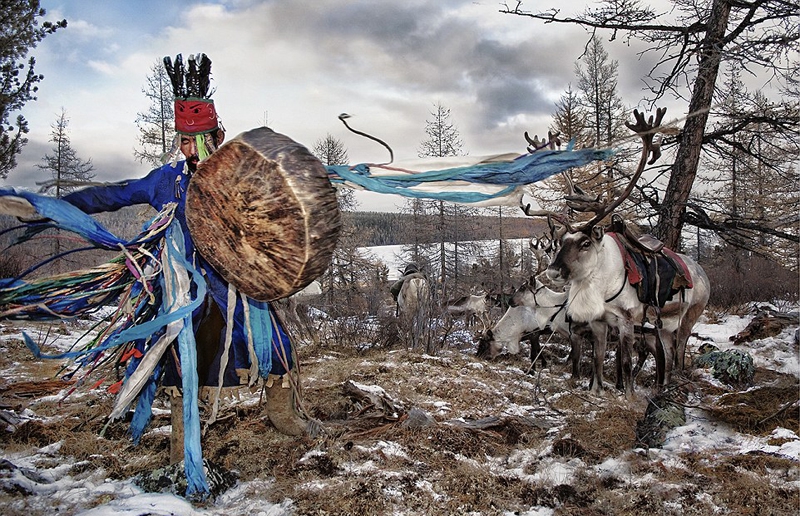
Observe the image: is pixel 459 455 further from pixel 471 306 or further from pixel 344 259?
pixel 344 259

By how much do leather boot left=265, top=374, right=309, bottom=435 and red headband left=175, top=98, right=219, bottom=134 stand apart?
1.68 m

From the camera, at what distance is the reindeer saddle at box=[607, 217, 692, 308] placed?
4.91 metres

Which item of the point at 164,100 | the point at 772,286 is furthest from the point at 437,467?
the point at 164,100

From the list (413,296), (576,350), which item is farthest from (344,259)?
(576,350)

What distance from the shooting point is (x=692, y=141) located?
7.33m

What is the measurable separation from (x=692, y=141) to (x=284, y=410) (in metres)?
7.33

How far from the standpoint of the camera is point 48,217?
2.48 metres

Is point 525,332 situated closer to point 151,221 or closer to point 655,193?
point 655,193

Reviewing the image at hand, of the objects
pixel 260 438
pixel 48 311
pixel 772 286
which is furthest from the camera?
pixel 772 286

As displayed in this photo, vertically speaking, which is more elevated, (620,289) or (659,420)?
(620,289)

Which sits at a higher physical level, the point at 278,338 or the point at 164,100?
the point at 164,100

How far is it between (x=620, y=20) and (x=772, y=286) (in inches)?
452

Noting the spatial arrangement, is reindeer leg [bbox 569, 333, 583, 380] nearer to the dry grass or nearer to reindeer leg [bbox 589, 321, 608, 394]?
reindeer leg [bbox 589, 321, 608, 394]

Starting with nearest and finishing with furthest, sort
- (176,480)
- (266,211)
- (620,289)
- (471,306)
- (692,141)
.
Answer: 1. (266,211)
2. (176,480)
3. (620,289)
4. (692,141)
5. (471,306)
